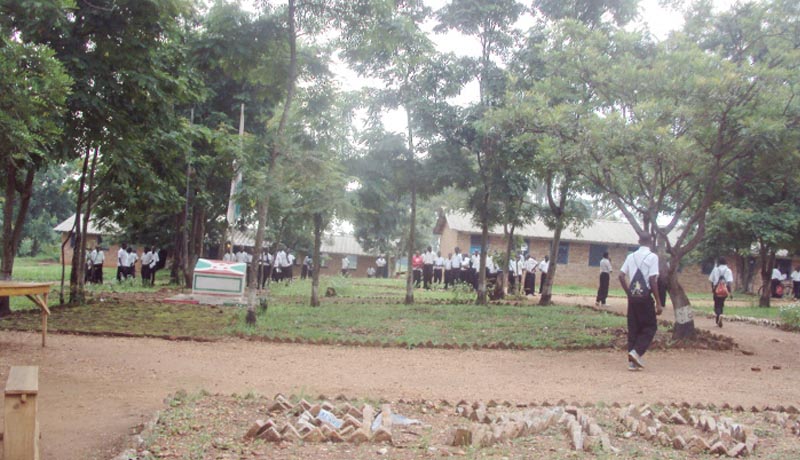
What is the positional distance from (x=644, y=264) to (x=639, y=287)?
0.33m

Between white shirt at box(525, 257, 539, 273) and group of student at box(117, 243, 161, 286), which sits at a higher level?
white shirt at box(525, 257, 539, 273)

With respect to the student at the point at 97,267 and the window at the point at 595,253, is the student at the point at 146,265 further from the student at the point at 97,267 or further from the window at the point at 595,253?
the window at the point at 595,253

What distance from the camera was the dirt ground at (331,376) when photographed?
19.4 feet

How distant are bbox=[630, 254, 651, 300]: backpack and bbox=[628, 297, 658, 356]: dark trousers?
56 millimetres

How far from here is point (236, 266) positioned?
16.6m

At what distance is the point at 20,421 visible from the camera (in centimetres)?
348

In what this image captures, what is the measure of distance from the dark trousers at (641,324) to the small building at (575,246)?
26131 millimetres

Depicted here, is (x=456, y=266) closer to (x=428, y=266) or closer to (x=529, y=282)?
(x=428, y=266)

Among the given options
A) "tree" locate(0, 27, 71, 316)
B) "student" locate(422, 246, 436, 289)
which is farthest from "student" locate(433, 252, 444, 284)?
"tree" locate(0, 27, 71, 316)

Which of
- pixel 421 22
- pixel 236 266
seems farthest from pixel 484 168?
pixel 236 266

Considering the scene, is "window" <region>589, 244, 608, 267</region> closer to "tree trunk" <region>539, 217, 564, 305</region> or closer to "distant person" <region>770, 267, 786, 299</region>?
"distant person" <region>770, 267, 786, 299</region>

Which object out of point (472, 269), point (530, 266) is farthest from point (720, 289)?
point (472, 269)

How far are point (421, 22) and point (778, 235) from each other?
12672 millimetres

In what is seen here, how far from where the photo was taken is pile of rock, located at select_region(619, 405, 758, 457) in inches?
187
